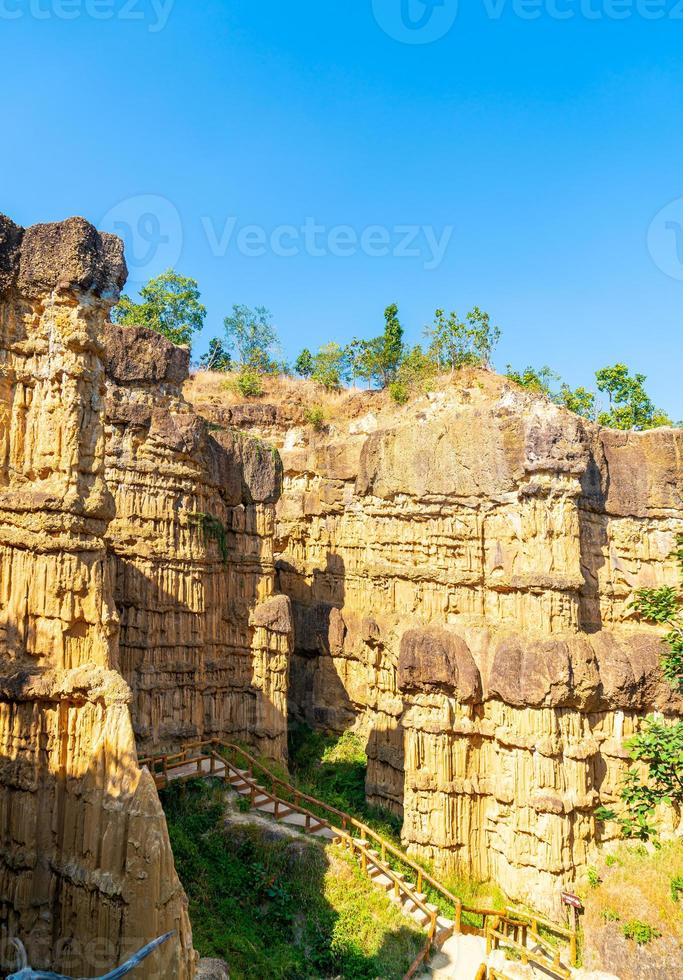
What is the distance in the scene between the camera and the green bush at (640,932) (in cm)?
1664

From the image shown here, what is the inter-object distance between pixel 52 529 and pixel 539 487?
1428cm

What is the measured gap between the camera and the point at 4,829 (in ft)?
32.3

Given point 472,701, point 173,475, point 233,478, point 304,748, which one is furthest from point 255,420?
point 472,701

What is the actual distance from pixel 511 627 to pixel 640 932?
8175 millimetres

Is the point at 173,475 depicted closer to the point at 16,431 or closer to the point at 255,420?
the point at 16,431

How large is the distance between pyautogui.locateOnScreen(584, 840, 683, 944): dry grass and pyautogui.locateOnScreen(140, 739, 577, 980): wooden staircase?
4.62 ft

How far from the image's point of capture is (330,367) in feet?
135

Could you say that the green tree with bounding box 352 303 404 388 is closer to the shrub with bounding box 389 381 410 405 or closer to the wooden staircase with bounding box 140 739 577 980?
the shrub with bounding box 389 381 410 405

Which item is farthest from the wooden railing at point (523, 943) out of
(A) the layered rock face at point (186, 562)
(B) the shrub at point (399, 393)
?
(B) the shrub at point (399, 393)

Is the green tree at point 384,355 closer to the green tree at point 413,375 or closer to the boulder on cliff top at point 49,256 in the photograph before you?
the green tree at point 413,375

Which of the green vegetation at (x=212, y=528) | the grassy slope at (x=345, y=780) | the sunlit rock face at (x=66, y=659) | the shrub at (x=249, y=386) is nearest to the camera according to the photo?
the sunlit rock face at (x=66, y=659)

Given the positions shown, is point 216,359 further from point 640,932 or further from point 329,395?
point 640,932

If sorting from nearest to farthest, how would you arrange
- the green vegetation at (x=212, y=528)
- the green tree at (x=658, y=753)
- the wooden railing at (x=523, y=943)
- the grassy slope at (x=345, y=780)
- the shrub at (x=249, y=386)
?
the wooden railing at (x=523, y=943)
the green tree at (x=658, y=753)
the grassy slope at (x=345, y=780)
the green vegetation at (x=212, y=528)
the shrub at (x=249, y=386)

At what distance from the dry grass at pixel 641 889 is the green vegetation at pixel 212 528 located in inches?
585
